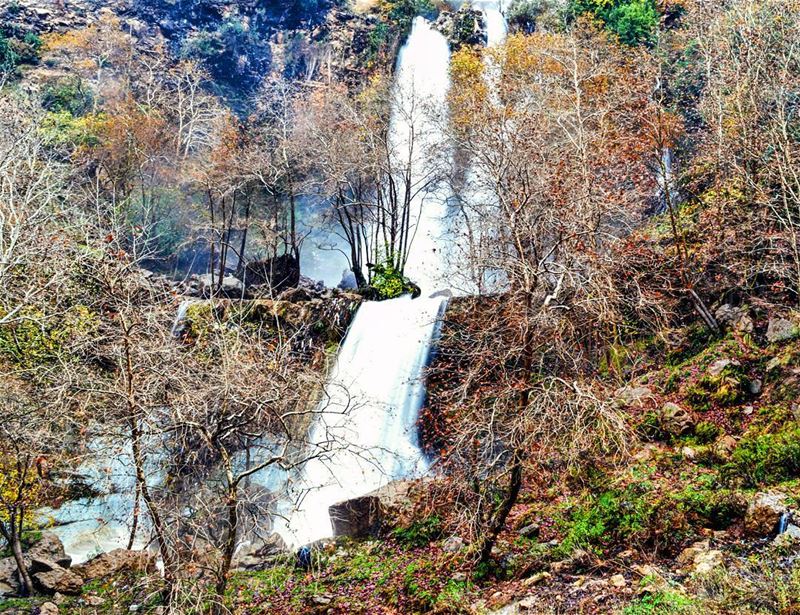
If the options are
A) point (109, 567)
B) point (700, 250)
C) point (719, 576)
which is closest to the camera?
point (719, 576)

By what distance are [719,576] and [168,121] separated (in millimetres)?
28392

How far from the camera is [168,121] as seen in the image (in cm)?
2767

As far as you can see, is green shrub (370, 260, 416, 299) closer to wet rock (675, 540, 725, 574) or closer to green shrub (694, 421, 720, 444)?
green shrub (694, 421, 720, 444)

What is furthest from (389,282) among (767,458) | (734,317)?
(767,458)

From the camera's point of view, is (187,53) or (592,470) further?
(187,53)

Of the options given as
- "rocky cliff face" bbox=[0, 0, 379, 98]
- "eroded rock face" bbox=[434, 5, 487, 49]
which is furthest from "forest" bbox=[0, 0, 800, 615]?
"rocky cliff face" bbox=[0, 0, 379, 98]

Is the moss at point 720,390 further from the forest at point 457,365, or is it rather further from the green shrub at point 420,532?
the green shrub at point 420,532

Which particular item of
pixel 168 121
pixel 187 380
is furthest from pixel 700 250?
pixel 168 121

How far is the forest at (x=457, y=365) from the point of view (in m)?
7.81

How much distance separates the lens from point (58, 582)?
10.4 m

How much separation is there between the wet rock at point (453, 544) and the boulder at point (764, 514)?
426 centimetres

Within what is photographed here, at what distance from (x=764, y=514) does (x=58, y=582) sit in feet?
37.7

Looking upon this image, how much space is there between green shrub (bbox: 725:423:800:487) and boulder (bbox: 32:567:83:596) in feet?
37.0

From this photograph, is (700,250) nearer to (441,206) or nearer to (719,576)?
(719,576)
